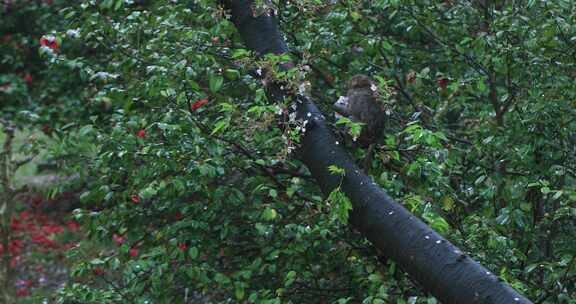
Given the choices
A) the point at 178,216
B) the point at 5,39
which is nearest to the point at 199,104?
the point at 178,216

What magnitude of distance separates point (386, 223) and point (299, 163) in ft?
5.35

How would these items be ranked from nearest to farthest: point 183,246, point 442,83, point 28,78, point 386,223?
point 386,223 → point 183,246 → point 442,83 → point 28,78

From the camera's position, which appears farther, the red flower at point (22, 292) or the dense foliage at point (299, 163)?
the red flower at point (22, 292)

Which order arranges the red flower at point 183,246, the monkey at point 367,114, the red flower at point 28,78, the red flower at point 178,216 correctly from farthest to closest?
the red flower at point 28,78
the red flower at point 178,216
the red flower at point 183,246
the monkey at point 367,114

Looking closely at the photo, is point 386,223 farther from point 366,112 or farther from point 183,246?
point 183,246

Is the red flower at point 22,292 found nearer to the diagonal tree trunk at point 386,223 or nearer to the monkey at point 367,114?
the diagonal tree trunk at point 386,223

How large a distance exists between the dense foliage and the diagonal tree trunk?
6.6 inches

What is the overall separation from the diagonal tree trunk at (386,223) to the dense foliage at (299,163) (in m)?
0.17

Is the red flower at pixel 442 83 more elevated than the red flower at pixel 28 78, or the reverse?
the red flower at pixel 442 83

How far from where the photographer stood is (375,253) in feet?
15.3

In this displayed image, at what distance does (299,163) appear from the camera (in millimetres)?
5148

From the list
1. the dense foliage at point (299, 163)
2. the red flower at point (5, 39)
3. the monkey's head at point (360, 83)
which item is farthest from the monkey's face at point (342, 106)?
the red flower at point (5, 39)

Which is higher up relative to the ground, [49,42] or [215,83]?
[215,83]

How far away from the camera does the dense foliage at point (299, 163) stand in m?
4.32
